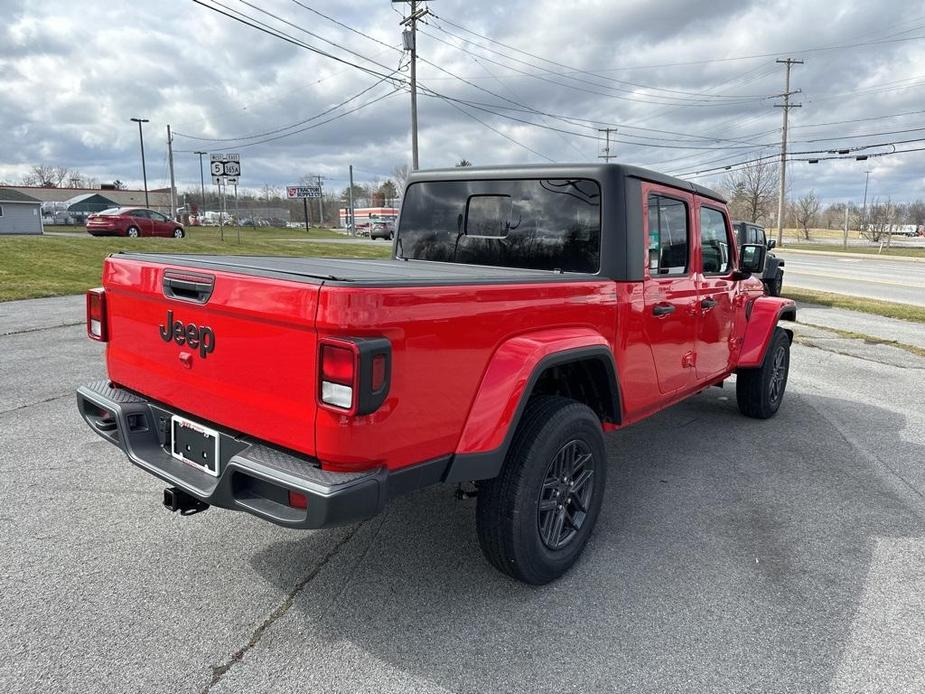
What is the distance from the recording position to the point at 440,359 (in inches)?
92.2

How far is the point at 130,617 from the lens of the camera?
2.59 metres

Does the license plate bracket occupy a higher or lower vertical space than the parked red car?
lower

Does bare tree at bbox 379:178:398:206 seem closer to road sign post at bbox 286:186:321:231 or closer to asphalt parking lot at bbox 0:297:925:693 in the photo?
road sign post at bbox 286:186:321:231

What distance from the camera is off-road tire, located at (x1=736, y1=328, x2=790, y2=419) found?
17.7 ft

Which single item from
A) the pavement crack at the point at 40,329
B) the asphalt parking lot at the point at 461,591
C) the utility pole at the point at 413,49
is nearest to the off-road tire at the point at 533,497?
the asphalt parking lot at the point at 461,591

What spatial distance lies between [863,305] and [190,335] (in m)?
15.1

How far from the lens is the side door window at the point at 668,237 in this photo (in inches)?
145

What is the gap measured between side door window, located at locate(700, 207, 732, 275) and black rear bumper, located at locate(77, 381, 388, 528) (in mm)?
2839

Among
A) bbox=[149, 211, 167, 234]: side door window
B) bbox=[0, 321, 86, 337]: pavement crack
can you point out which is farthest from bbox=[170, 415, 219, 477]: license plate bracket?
bbox=[149, 211, 167, 234]: side door window

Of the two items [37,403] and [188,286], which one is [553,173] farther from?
[37,403]

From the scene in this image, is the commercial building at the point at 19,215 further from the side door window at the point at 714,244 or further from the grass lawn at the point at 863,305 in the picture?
the side door window at the point at 714,244

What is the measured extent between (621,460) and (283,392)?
2989 mm

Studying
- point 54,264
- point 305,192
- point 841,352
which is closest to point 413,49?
point 54,264

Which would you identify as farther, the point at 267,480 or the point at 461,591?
the point at 461,591
